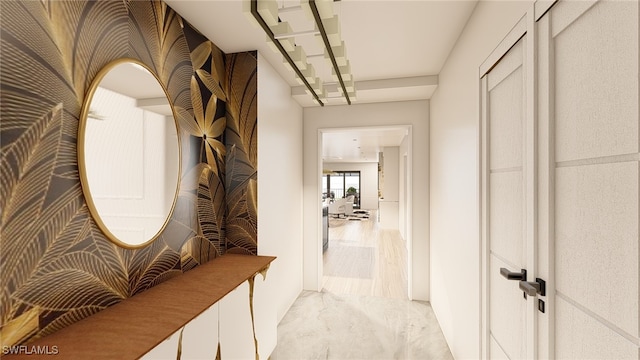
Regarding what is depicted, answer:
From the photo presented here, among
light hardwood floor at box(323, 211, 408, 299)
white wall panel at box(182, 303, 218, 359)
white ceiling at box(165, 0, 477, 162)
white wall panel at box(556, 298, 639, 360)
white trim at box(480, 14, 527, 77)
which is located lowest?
light hardwood floor at box(323, 211, 408, 299)

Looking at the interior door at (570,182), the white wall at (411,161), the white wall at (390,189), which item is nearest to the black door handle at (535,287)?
the interior door at (570,182)

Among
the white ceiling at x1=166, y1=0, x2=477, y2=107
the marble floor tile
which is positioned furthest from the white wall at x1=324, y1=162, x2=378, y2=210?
the white ceiling at x1=166, y1=0, x2=477, y2=107

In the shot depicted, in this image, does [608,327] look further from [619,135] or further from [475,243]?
[475,243]

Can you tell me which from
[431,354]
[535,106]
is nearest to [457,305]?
[431,354]

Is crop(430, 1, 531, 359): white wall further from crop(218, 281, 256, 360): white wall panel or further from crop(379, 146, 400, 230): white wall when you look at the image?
crop(379, 146, 400, 230): white wall

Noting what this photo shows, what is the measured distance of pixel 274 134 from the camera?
8.93 ft

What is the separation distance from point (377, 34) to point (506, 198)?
1.52 meters

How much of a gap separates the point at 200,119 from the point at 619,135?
7.34ft

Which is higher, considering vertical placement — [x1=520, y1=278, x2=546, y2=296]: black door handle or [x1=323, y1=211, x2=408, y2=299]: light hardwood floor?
[x1=520, y1=278, x2=546, y2=296]: black door handle

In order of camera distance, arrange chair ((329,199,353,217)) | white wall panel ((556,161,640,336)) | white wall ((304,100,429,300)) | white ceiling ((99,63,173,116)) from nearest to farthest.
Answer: white wall panel ((556,161,640,336)) < white ceiling ((99,63,173,116)) < white wall ((304,100,429,300)) < chair ((329,199,353,217))

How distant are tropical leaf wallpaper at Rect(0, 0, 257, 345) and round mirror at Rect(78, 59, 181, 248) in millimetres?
45

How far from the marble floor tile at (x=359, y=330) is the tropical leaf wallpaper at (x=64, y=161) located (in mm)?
1295

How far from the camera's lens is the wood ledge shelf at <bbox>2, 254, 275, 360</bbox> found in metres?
1.02

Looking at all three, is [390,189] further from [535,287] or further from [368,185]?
[535,287]
